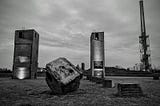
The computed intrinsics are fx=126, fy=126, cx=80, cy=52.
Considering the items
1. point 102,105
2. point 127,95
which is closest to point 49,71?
point 102,105

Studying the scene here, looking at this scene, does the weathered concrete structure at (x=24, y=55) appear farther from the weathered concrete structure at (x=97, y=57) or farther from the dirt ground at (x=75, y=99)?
the dirt ground at (x=75, y=99)

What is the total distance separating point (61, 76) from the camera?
5.61 metres

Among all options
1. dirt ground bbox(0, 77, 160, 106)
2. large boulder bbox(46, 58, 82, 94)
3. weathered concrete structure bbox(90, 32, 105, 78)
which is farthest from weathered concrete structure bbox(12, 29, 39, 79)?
large boulder bbox(46, 58, 82, 94)

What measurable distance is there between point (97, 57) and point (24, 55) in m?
12.1

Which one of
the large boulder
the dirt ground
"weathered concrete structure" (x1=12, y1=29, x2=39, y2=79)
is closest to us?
the dirt ground

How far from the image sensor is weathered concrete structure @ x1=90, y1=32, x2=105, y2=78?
69.0 ft

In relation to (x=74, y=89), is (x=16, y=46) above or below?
above

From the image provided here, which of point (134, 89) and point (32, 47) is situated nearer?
point (134, 89)

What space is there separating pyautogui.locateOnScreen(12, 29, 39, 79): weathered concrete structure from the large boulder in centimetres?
1556

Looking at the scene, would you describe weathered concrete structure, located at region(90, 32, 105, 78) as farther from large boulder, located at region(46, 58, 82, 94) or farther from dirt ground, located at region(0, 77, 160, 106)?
large boulder, located at region(46, 58, 82, 94)

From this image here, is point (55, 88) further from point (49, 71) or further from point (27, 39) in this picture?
point (27, 39)

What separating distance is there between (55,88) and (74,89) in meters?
1.14

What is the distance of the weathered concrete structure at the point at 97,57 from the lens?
69.0ft

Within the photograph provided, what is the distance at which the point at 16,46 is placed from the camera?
20859 millimetres
